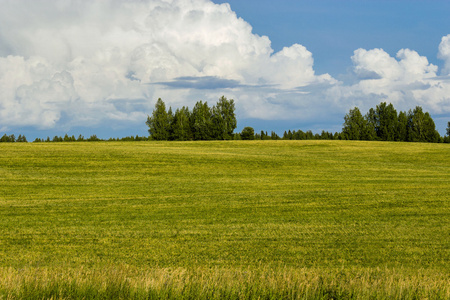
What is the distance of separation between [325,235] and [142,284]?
8.71 meters

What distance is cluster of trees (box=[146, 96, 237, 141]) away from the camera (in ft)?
333

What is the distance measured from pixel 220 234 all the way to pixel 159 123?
92922 mm

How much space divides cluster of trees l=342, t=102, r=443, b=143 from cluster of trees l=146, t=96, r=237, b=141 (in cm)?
2864

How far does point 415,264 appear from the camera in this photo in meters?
9.60

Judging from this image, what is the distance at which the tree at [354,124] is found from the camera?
9869 cm

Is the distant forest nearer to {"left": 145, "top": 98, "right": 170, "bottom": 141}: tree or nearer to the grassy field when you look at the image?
{"left": 145, "top": 98, "right": 170, "bottom": 141}: tree

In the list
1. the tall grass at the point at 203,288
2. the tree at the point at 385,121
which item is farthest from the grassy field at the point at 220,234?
the tree at the point at 385,121

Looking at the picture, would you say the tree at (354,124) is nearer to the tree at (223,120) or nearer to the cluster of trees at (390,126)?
the cluster of trees at (390,126)

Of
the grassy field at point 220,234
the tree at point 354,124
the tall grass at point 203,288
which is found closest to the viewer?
the tall grass at point 203,288

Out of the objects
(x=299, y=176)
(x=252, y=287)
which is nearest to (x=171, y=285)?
(x=252, y=287)

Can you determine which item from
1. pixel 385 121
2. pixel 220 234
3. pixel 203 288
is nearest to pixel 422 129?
pixel 385 121

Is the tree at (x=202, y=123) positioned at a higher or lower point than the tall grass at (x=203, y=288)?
higher

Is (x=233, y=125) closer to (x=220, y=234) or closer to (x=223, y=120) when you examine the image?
(x=223, y=120)

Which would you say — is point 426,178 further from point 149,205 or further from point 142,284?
point 142,284
